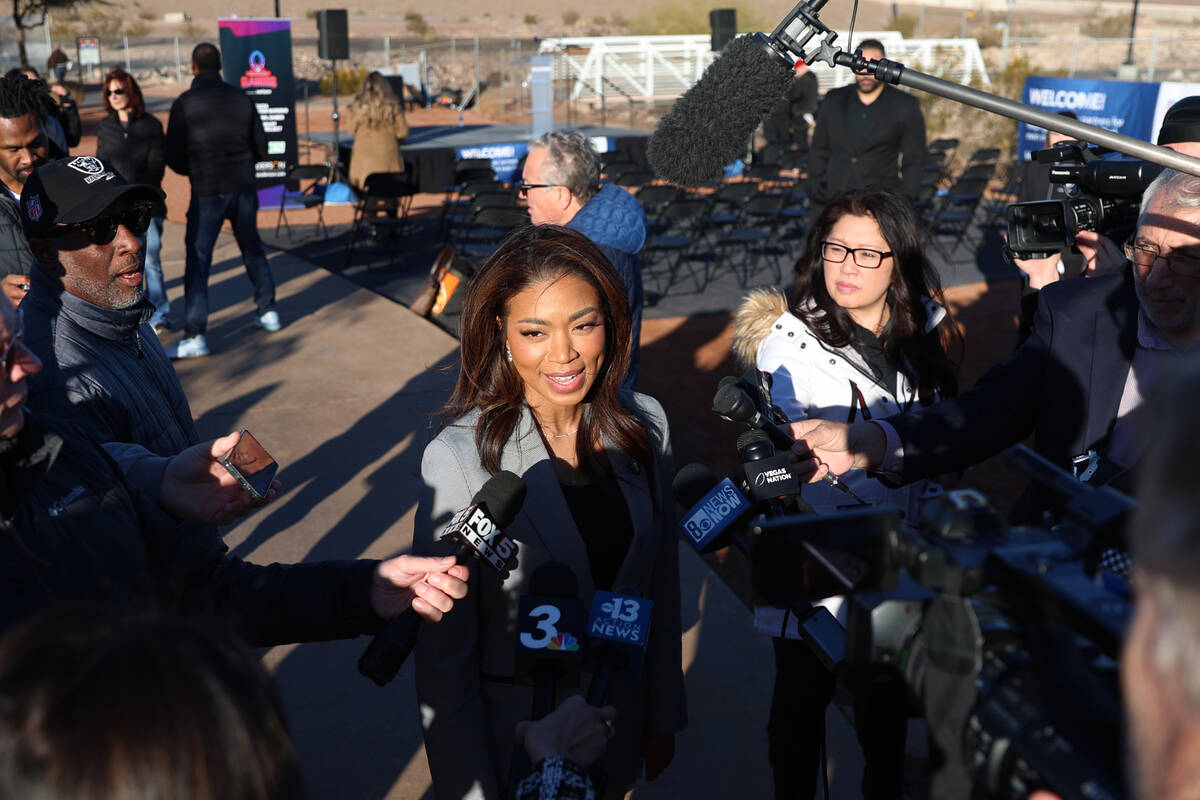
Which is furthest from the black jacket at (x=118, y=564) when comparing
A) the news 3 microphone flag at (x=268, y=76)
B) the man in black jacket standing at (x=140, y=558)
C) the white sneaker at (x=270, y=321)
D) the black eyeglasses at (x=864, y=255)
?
the news 3 microphone flag at (x=268, y=76)

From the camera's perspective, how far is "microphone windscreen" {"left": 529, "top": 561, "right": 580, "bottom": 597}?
6.89ft

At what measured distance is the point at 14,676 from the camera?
974 mm

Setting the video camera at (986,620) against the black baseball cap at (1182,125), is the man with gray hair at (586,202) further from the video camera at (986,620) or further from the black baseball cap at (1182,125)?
the video camera at (986,620)

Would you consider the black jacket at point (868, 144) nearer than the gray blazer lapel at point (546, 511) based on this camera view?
No

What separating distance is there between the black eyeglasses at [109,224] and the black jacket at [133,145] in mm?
5262

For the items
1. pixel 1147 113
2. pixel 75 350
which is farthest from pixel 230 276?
pixel 1147 113

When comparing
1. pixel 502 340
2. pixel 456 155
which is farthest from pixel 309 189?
pixel 502 340

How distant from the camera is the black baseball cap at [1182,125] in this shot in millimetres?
3047

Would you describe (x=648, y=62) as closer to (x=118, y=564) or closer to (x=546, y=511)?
(x=546, y=511)

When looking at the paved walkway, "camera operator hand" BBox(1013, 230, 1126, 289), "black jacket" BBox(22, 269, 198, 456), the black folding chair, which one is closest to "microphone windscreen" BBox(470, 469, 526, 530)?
"black jacket" BBox(22, 269, 198, 456)

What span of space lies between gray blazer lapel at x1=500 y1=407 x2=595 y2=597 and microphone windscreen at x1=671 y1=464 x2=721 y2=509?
0.30 meters

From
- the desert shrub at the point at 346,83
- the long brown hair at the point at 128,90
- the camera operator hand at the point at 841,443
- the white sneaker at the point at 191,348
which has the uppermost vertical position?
the desert shrub at the point at 346,83

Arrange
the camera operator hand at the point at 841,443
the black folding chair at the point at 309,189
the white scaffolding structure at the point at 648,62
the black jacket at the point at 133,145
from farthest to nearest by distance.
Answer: the white scaffolding structure at the point at 648,62 → the black folding chair at the point at 309,189 → the black jacket at the point at 133,145 → the camera operator hand at the point at 841,443

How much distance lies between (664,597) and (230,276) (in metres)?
8.85
